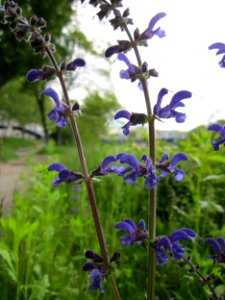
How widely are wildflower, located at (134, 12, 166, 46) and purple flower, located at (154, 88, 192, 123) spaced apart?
203 mm

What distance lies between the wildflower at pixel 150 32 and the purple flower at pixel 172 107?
20 centimetres

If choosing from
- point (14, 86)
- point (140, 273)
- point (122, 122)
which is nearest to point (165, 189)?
point (140, 273)

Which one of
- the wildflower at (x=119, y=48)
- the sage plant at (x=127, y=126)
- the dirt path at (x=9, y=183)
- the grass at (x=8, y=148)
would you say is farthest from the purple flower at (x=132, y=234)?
the grass at (x=8, y=148)

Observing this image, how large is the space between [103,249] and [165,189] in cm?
265

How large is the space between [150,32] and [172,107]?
300mm

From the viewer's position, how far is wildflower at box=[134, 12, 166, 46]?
4.39 feet

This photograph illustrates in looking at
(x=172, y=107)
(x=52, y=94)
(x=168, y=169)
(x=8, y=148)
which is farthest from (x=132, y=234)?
(x=8, y=148)

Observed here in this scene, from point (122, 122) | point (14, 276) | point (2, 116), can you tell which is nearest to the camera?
point (122, 122)

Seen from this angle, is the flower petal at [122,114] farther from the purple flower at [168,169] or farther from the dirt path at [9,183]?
the dirt path at [9,183]

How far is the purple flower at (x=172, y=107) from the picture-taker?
1.35m

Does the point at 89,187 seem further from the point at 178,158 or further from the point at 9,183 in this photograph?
the point at 9,183

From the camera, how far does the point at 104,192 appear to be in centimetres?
393

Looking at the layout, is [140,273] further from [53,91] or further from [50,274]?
[53,91]

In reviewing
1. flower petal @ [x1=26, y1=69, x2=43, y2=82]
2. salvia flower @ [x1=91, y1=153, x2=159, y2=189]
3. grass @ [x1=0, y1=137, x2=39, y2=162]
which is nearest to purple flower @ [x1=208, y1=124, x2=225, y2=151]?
salvia flower @ [x1=91, y1=153, x2=159, y2=189]
